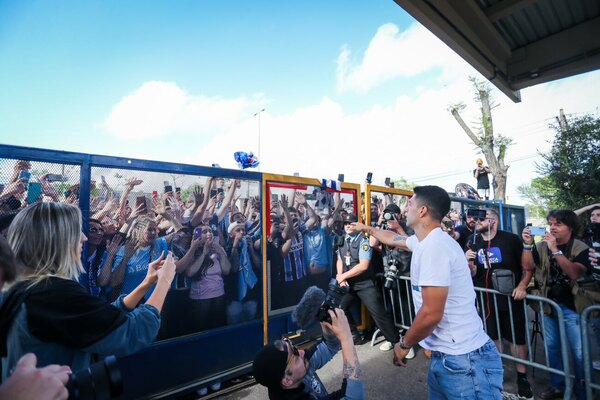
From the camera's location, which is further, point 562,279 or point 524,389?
point 562,279

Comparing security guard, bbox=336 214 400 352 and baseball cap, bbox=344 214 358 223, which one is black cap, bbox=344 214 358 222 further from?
security guard, bbox=336 214 400 352

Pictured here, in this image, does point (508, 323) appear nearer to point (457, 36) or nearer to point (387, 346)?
point (387, 346)

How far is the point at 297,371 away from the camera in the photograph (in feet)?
5.44

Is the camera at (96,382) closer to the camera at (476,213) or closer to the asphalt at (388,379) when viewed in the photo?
the asphalt at (388,379)

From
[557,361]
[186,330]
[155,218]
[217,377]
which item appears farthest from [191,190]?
[557,361]

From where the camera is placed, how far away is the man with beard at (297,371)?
1.59m

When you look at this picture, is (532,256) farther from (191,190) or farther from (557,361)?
(191,190)

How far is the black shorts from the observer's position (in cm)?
345

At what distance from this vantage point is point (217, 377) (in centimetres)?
343

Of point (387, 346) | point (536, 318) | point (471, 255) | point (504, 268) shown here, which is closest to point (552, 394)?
point (536, 318)

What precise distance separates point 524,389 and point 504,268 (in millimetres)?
1268

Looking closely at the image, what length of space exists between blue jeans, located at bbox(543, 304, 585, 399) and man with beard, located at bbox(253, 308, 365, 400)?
2.94 metres

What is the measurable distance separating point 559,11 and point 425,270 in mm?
2631

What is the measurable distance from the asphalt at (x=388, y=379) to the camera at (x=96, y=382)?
2709 millimetres
